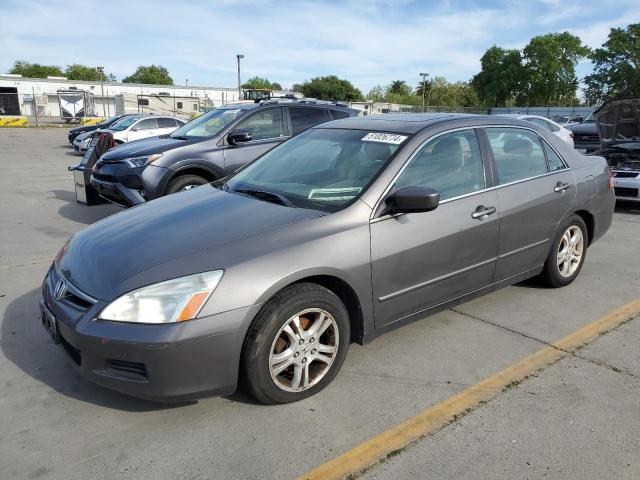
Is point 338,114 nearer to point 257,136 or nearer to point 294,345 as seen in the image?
point 257,136

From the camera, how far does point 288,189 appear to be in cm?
361

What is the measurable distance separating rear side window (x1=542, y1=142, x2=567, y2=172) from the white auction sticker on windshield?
1669mm

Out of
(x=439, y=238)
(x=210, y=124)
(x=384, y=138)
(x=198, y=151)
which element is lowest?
(x=439, y=238)

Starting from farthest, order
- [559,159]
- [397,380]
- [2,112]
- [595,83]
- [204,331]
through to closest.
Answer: [595,83] → [2,112] → [559,159] → [397,380] → [204,331]

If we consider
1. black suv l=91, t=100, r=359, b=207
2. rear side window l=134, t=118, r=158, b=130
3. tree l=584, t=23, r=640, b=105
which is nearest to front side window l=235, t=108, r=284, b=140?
black suv l=91, t=100, r=359, b=207

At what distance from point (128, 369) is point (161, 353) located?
228mm

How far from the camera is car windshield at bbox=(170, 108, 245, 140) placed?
7.61m

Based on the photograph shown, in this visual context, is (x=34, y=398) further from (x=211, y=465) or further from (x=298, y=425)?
(x=298, y=425)

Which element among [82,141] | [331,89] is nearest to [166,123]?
[82,141]

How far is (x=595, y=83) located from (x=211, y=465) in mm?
64027

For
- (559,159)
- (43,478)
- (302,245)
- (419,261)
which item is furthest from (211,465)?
(559,159)

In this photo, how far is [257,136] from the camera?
7.69 meters

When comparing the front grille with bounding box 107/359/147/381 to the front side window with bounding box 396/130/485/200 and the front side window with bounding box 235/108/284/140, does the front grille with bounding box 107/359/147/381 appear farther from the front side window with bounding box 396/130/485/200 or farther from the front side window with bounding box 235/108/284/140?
the front side window with bounding box 235/108/284/140

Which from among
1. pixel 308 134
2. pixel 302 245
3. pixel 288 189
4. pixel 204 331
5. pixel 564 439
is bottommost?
pixel 564 439
